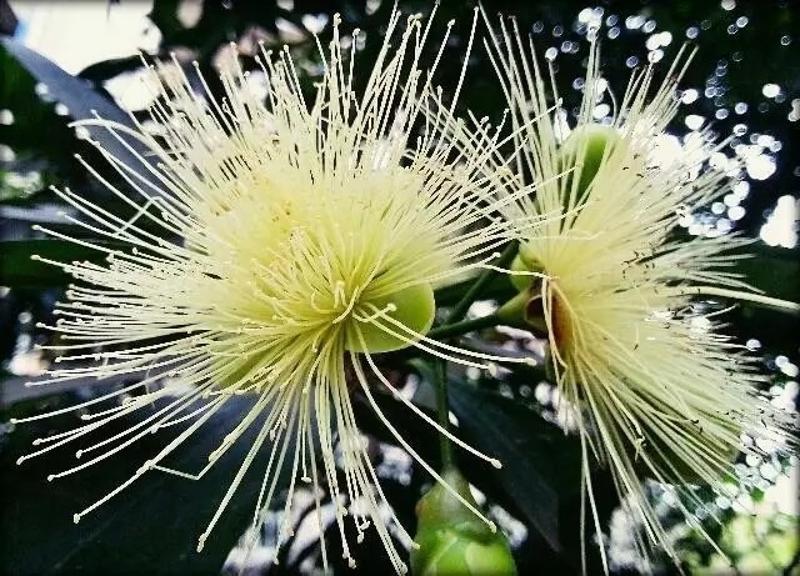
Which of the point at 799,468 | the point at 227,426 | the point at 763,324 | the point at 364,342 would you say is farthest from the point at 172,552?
the point at 763,324

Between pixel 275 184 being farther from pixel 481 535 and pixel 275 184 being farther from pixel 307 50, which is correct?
pixel 307 50

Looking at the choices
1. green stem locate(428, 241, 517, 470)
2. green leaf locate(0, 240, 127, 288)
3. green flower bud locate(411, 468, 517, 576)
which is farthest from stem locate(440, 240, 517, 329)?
green leaf locate(0, 240, 127, 288)

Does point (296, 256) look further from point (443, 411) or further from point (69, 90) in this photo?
point (69, 90)

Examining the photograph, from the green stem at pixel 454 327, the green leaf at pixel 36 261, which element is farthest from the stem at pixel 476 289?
the green leaf at pixel 36 261

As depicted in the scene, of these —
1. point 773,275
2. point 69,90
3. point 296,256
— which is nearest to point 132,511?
point 296,256

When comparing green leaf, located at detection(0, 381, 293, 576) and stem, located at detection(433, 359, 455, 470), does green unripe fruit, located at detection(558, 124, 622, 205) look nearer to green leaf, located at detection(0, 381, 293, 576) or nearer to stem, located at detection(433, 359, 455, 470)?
stem, located at detection(433, 359, 455, 470)

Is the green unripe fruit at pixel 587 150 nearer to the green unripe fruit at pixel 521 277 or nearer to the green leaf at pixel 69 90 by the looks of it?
the green unripe fruit at pixel 521 277
